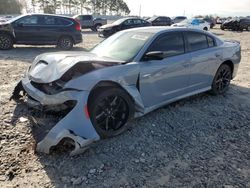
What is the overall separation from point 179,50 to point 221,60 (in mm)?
1410

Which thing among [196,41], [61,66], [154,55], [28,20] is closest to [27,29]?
[28,20]

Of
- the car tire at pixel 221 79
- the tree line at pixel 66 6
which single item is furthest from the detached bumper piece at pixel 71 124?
the tree line at pixel 66 6

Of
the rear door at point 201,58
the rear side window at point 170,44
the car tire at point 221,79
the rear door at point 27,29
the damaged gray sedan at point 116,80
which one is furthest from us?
the rear door at point 27,29

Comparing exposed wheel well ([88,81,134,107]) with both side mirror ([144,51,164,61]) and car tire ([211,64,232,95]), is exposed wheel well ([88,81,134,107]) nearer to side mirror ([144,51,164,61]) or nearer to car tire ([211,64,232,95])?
side mirror ([144,51,164,61])

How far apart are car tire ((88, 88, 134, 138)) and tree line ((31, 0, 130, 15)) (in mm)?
59403

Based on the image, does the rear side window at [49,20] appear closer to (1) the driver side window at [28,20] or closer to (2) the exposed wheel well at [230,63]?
(1) the driver side window at [28,20]

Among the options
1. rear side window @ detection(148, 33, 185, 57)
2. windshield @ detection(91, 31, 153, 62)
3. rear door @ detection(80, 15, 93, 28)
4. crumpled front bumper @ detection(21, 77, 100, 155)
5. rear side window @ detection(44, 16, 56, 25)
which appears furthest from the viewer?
rear door @ detection(80, 15, 93, 28)

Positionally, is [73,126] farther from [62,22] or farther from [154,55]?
[62,22]

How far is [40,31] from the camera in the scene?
13.0 metres

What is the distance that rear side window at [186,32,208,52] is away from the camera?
17.7 feet

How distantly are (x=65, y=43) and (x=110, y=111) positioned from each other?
10.3m

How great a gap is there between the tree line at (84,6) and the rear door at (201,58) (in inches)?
2285

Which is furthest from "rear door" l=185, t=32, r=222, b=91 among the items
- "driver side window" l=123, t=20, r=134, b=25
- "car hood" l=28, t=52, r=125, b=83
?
"driver side window" l=123, t=20, r=134, b=25

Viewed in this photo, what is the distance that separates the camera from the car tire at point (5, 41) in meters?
12.5
